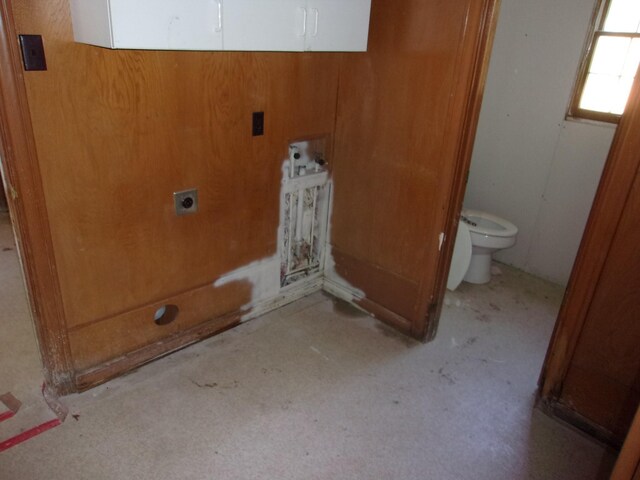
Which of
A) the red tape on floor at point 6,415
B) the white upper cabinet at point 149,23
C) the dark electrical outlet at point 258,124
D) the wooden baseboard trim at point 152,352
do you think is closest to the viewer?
the white upper cabinet at point 149,23

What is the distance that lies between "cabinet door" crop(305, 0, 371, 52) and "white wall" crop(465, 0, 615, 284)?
4.56 ft

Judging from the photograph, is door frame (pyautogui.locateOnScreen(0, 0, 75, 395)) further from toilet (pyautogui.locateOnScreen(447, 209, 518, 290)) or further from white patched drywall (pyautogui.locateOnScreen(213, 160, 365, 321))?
toilet (pyautogui.locateOnScreen(447, 209, 518, 290))

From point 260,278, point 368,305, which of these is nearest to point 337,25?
point 260,278

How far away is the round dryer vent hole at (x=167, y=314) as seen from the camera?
7.25ft

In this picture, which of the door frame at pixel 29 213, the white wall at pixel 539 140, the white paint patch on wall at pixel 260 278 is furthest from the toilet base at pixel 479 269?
the door frame at pixel 29 213

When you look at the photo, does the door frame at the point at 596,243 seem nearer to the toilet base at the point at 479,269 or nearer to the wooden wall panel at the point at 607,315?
the wooden wall panel at the point at 607,315

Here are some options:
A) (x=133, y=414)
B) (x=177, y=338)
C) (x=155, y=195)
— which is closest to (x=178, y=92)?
(x=155, y=195)

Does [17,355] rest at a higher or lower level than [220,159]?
lower

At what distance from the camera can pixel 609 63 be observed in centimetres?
276

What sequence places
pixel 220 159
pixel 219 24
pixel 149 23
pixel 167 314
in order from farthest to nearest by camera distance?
1. pixel 167 314
2. pixel 220 159
3. pixel 219 24
4. pixel 149 23

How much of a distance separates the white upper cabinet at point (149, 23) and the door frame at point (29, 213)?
0.23 m

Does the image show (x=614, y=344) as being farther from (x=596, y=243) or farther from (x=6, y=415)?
(x=6, y=415)

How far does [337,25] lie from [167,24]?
79cm

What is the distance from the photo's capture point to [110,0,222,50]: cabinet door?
54.7 inches
